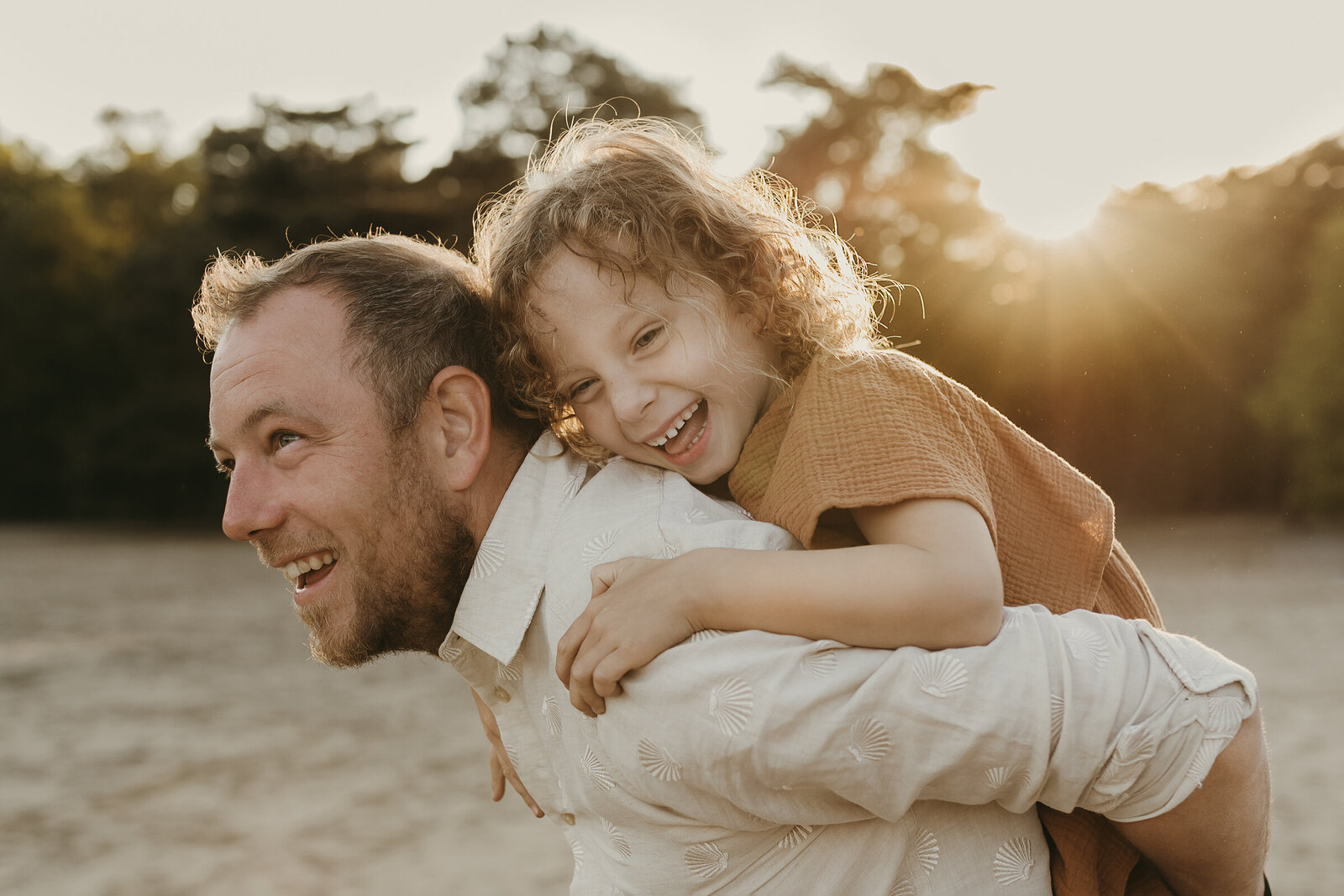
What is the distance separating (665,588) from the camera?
5.29 ft

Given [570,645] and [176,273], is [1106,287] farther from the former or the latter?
[176,273]

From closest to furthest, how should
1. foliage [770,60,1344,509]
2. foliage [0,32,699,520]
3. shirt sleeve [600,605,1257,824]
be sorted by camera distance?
shirt sleeve [600,605,1257,824], foliage [770,60,1344,509], foliage [0,32,699,520]

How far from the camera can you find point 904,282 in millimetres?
10633

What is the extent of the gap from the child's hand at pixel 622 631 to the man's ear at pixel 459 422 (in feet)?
1.76

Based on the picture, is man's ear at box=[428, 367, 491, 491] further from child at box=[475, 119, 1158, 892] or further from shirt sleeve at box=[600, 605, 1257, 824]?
shirt sleeve at box=[600, 605, 1257, 824]

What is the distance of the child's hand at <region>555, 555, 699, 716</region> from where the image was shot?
1.56m

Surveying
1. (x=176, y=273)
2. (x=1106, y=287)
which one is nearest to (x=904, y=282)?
(x=1106, y=287)

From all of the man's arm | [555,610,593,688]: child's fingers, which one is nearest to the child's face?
[555,610,593,688]: child's fingers

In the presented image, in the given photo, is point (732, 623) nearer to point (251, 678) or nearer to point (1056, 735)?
point (1056, 735)

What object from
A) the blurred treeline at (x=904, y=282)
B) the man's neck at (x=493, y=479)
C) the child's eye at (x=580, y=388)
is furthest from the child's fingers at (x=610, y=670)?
the blurred treeline at (x=904, y=282)

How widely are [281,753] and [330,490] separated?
7.49 m

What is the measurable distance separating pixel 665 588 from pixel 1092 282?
14.5m

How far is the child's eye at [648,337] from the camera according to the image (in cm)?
222

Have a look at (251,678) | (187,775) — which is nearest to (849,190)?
(251,678)
